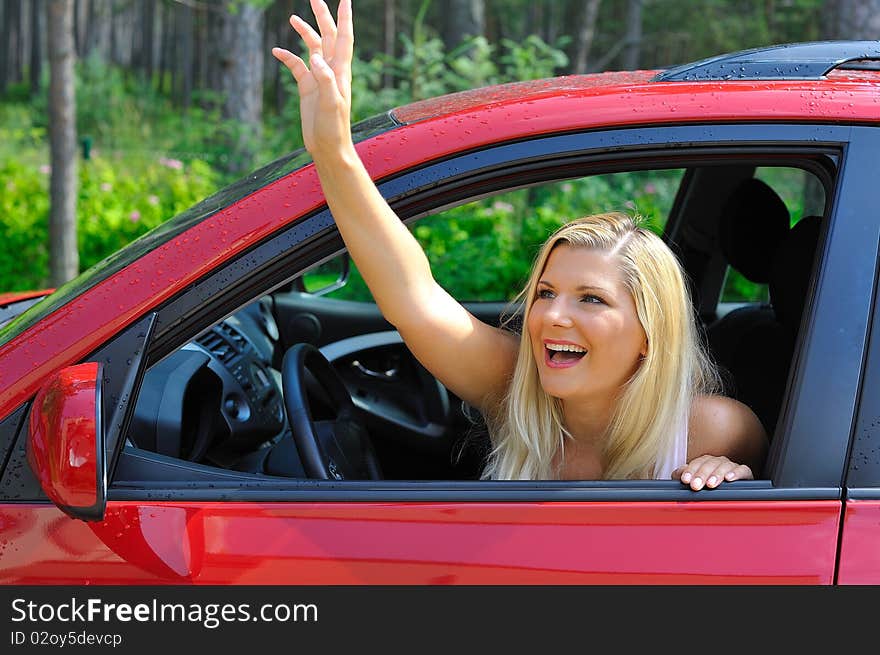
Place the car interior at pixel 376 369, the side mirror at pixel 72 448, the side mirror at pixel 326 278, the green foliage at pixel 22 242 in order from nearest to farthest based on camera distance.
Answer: the side mirror at pixel 72 448, the car interior at pixel 376 369, the side mirror at pixel 326 278, the green foliage at pixel 22 242

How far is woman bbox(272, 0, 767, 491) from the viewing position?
1616 mm

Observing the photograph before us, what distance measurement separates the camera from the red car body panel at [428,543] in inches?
58.2

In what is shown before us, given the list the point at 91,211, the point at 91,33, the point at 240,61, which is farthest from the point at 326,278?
the point at 91,33

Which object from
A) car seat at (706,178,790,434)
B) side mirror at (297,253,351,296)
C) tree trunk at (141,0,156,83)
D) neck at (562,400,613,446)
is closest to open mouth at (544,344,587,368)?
neck at (562,400,613,446)

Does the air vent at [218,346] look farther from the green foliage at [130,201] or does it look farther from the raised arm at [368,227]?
the green foliage at [130,201]

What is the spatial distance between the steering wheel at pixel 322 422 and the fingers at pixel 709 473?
23.3 inches

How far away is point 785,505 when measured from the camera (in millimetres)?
1485

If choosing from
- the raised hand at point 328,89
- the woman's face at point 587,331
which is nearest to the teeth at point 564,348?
the woman's face at point 587,331

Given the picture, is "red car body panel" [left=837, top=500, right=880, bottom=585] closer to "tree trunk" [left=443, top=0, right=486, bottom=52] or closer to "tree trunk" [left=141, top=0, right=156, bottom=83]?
"tree trunk" [left=443, top=0, right=486, bottom=52]

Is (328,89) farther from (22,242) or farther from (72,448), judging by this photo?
(22,242)

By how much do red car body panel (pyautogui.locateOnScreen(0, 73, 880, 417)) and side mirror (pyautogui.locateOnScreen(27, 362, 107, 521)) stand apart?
0.14m
